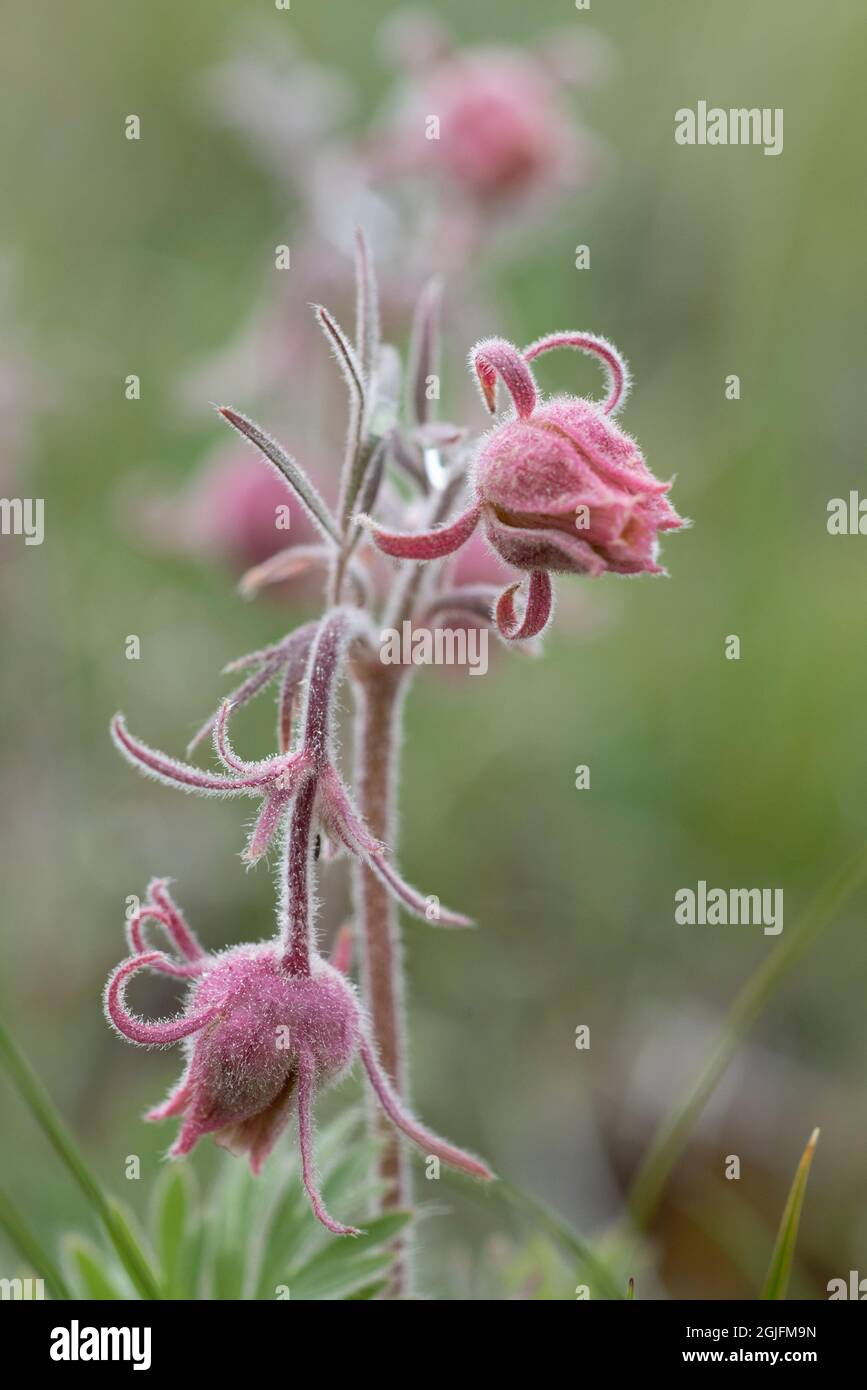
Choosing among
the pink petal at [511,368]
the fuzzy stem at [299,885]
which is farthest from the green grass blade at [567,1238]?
the pink petal at [511,368]

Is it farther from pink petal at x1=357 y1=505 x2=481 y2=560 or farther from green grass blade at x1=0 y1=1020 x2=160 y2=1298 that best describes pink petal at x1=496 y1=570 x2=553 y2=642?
green grass blade at x1=0 y1=1020 x2=160 y2=1298

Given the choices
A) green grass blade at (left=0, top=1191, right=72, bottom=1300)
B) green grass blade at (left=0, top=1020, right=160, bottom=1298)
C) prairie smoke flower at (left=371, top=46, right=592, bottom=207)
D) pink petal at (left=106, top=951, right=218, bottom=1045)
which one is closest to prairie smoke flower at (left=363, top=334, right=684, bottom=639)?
pink petal at (left=106, top=951, right=218, bottom=1045)

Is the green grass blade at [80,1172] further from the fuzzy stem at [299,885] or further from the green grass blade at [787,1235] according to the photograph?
the green grass blade at [787,1235]

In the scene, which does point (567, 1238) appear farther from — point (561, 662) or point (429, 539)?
point (561, 662)

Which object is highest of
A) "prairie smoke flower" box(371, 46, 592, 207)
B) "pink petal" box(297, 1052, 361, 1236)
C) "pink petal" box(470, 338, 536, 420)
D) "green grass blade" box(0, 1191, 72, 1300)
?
"prairie smoke flower" box(371, 46, 592, 207)

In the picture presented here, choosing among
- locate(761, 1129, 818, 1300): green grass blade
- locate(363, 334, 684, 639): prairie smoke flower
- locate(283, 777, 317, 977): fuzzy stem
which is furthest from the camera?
locate(761, 1129, 818, 1300): green grass blade
